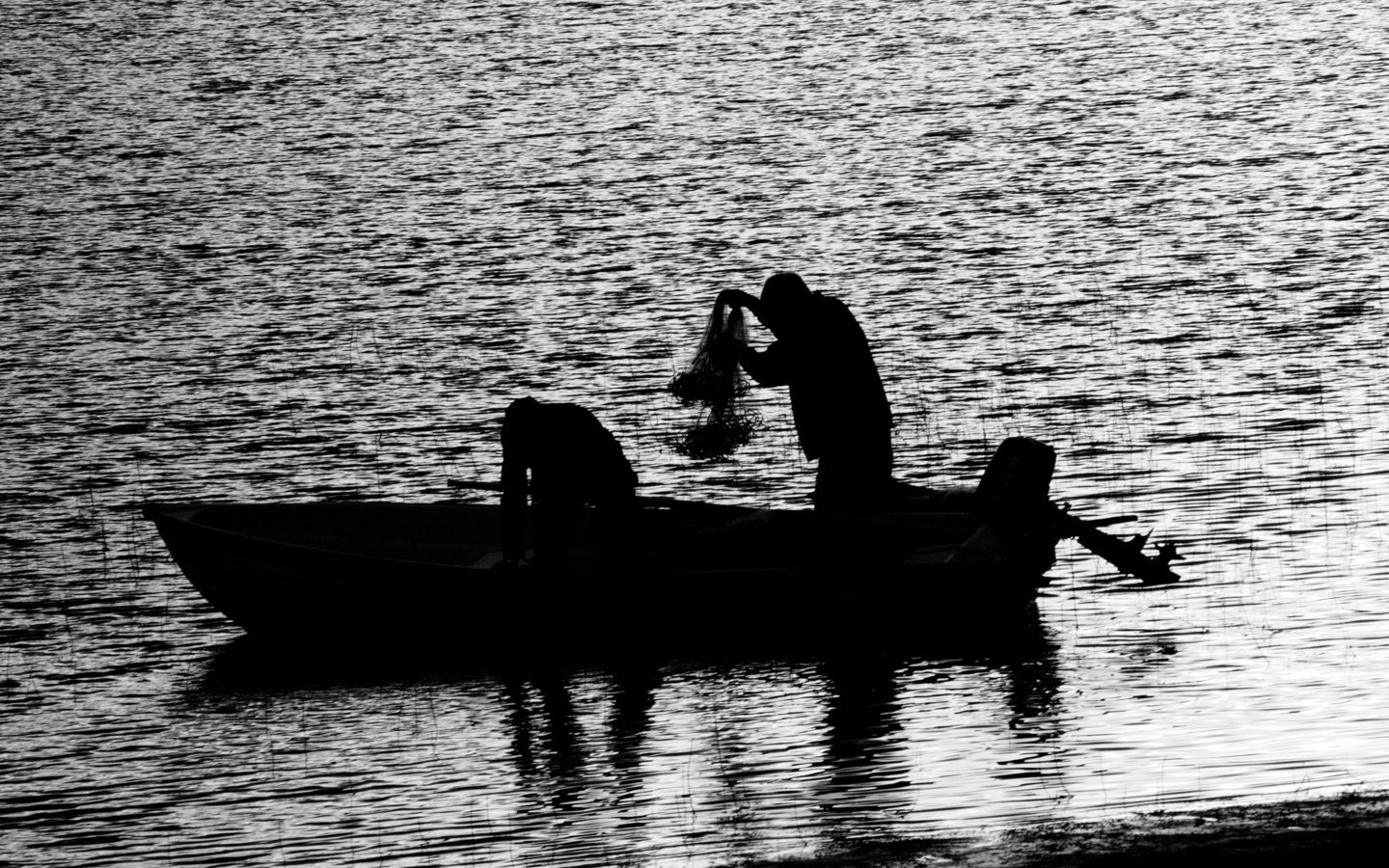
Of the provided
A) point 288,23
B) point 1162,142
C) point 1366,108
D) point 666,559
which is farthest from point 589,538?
point 288,23

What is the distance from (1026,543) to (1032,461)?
1.60 feet

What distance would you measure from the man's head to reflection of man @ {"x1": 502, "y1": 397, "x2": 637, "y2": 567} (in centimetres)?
124

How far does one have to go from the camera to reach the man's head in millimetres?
14984

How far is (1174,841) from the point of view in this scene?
895 cm

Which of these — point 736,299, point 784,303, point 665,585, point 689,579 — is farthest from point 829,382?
point 665,585

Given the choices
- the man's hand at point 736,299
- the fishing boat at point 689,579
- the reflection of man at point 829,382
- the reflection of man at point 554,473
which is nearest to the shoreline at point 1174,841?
the fishing boat at point 689,579

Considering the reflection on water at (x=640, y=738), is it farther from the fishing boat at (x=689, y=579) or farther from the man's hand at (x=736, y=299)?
the man's hand at (x=736, y=299)

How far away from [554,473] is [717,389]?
44.8 inches

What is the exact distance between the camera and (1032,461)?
48.4ft

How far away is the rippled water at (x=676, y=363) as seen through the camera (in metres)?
12.2

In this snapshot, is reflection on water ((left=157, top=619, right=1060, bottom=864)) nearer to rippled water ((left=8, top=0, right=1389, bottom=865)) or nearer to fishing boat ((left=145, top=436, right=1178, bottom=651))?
rippled water ((left=8, top=0, right=1389, bottom=865))

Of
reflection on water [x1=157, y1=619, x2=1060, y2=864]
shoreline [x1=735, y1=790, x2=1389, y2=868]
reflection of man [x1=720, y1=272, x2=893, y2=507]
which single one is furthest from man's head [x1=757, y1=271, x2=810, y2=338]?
shoreline [x1=735, y1=790, x2=1389, y2=868]

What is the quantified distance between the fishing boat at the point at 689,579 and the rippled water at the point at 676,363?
38 centimetres

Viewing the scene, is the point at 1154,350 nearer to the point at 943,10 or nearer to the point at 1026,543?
the point at 1026,543
